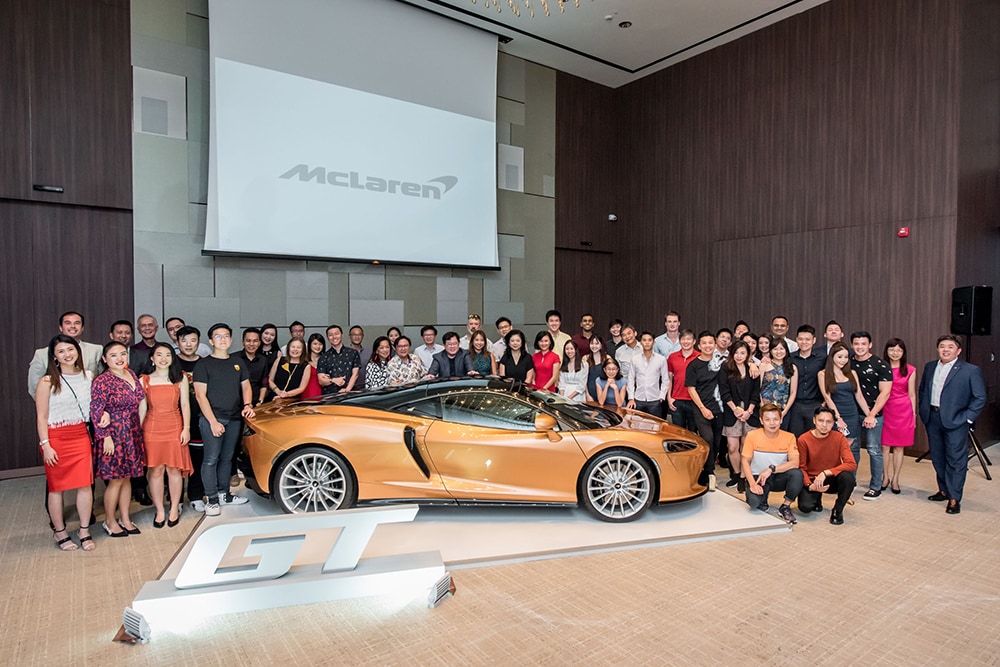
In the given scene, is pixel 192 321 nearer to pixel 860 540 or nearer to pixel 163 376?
pixel 163 376

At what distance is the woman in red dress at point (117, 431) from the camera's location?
370cm

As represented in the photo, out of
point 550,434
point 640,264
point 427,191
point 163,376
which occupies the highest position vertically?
point 427,191

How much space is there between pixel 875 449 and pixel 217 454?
5.45 meters

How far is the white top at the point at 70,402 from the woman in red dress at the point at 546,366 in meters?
3.65

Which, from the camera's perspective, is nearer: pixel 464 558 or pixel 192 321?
pixel 464 558

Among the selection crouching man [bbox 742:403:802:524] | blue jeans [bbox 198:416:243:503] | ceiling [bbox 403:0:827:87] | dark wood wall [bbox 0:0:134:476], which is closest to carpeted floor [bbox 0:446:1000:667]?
crouching man [bbox 742:403:802:524]

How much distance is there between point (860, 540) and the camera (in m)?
3.81

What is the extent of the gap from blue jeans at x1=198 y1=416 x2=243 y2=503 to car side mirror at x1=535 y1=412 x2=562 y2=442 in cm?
232

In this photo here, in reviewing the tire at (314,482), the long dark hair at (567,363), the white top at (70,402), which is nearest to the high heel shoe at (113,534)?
the white top at (70,402)

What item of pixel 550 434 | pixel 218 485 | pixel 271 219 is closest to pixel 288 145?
pixel 271 219

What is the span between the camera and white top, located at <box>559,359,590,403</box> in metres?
5.73

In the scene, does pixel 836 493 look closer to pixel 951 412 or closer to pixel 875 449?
pixel 875 449

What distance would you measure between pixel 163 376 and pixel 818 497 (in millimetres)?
4882

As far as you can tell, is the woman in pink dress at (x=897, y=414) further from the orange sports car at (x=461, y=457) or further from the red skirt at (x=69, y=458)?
the red skirt at (x=69, y=458)
